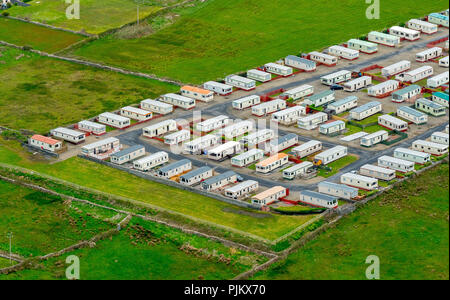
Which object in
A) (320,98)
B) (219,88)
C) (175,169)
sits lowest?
(175,169)

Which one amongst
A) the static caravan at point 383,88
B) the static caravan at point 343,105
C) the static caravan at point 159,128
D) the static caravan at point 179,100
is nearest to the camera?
the static caravan at point 159,128

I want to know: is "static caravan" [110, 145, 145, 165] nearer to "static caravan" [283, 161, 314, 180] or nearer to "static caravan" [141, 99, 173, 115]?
"static caravan" [141, 99, 173, 115]

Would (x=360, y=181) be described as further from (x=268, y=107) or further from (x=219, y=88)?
(x=219, y=88)

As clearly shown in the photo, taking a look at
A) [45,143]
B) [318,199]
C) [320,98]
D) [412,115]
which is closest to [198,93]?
[320,98]

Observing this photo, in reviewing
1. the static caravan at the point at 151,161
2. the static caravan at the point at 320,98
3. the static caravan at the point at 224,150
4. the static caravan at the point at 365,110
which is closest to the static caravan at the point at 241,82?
the static caravan at the point at 320,98

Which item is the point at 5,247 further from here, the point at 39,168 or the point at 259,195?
the point at 259,195

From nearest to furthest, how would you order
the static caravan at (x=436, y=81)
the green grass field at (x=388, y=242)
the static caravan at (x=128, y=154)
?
the green grass field at (x=388, y=242)
the static caravan at (x=128, y=154)
the static caravan at (x=436, y=81)

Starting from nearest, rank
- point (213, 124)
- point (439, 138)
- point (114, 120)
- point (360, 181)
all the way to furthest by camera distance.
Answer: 1. point (360, 181)
2. point (439, 138)
3. point (213, 124)
4. point (114, 120)

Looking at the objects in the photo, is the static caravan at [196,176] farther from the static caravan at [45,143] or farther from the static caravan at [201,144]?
the static caravan at [45,143]
